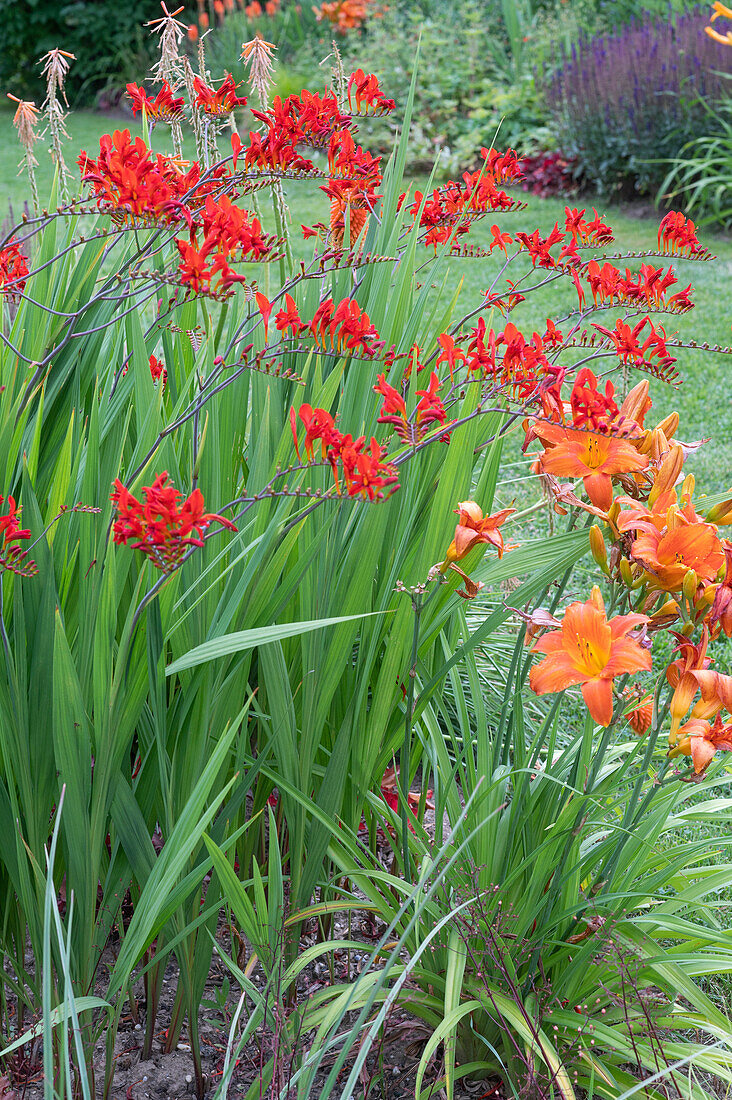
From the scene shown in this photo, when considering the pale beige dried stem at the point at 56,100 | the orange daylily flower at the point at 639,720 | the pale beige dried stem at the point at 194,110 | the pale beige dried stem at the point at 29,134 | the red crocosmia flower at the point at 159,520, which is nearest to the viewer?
the red crocosmia flower at the point at 159,520

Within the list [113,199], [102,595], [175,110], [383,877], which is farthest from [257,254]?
[383,877]

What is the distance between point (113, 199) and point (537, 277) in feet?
18.7

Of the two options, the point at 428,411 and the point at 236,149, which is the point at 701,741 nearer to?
the point at 428,411

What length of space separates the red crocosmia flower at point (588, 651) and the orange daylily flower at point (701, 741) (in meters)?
0.11

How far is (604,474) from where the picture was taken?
1.15 metres

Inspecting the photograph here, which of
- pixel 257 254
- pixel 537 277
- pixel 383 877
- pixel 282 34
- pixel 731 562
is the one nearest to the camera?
pixel 731 562

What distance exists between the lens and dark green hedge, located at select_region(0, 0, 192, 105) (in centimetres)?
1148

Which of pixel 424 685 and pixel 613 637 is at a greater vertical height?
pixel 613 637

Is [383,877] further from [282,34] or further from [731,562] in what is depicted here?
[282,34]

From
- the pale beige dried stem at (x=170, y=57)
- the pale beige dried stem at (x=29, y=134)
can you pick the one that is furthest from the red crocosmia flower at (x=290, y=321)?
the pale beige dried stem at (x=29, y=134)

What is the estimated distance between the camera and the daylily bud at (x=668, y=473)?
114 centimetres

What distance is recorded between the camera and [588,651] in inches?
40.9

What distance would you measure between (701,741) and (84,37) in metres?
13.4

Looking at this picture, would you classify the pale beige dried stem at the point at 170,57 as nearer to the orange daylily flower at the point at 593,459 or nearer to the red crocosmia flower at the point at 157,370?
the red crocosmia flower at the point at 157,370
